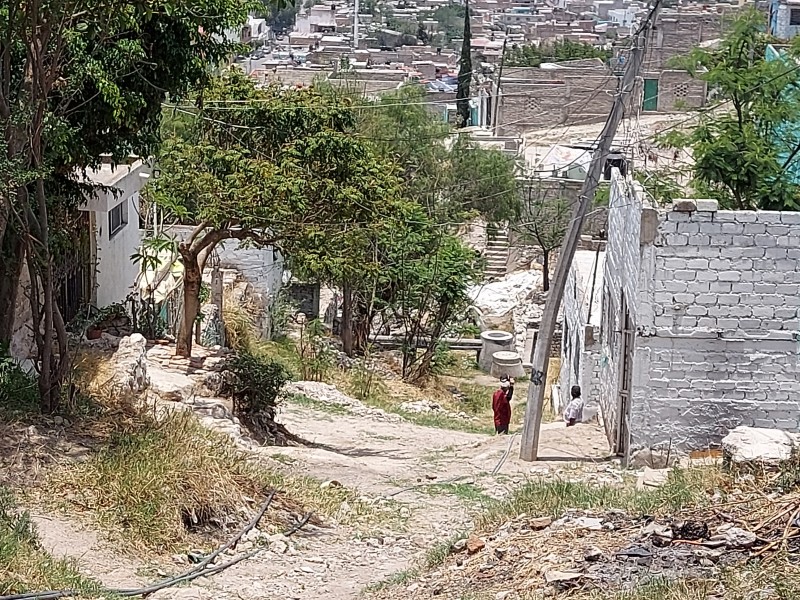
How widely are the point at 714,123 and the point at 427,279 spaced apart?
29.2 feet

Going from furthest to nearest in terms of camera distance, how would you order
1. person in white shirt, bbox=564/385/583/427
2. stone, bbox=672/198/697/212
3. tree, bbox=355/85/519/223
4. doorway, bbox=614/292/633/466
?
tree, bbox=355/85/519/223, person in white shirt, bbox=564/385/583/427, doorway, bbox=614/292/633/466, stone, bbox=672/198/697/212

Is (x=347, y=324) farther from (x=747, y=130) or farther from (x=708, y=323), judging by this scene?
(x=708, y=323)

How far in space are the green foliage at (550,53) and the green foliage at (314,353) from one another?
101 feet

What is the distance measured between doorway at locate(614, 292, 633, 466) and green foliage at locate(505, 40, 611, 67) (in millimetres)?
39442

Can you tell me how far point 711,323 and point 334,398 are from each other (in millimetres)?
8229

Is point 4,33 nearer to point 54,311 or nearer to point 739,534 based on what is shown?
point 54,311

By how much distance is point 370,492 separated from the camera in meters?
11.1

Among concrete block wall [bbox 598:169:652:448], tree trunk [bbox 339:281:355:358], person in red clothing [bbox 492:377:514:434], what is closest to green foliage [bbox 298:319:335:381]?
tree trunk [bbox 339:281:355:358]

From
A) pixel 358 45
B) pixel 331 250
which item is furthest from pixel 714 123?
pixel 358 45

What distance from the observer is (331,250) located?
585 inches

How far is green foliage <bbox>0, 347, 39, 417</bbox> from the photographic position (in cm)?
971

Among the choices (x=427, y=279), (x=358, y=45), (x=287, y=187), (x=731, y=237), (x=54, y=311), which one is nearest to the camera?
(x=54, y=311)

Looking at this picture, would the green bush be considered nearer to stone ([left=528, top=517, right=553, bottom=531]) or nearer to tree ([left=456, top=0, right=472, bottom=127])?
stone ([left=528, top=517, right=553, bottom=531])

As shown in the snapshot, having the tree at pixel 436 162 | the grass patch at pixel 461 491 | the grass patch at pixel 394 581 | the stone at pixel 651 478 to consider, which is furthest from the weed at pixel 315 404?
the grass patch at pixel 394 581
